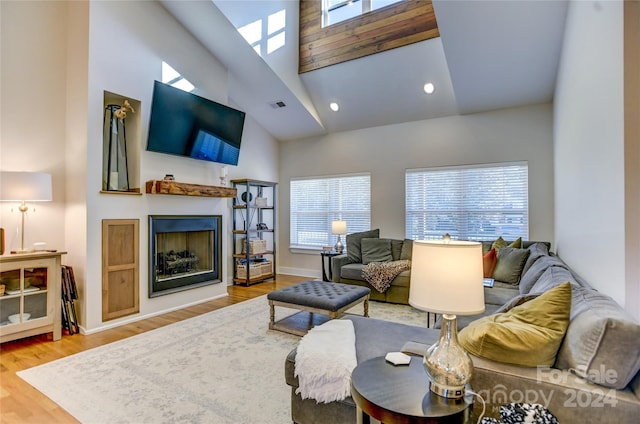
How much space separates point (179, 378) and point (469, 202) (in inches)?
178

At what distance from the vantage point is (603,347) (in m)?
1.30

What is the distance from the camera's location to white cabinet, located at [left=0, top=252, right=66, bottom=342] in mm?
3148

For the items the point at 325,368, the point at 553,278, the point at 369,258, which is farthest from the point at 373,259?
the point at 325,368

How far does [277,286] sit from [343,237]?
1590 millimetres

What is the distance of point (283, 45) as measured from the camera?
5.06 m

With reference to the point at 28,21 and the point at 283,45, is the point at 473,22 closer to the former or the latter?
the point at 283,45

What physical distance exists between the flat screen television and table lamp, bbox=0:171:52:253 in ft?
3.75

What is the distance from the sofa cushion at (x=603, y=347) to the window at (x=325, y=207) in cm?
467

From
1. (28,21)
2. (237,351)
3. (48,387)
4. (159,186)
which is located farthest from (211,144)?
(48,387)

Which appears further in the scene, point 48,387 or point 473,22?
Result: point 473,22

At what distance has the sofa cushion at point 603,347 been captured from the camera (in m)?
1.26

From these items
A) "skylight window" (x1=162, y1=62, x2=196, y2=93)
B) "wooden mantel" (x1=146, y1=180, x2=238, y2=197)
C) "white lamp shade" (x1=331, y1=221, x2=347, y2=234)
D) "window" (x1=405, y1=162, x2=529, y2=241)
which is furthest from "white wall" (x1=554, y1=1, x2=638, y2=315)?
"skylight window" (x1=162, y1=62, x2=196, y2=93)

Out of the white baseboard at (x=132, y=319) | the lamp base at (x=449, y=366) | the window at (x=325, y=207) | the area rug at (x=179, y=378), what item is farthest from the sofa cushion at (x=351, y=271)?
the lamp base at (x=449, y=366)

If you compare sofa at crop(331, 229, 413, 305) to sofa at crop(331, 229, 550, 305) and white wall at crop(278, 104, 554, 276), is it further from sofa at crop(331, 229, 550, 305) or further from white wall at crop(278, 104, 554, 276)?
white wall at crop(278, 104, 554, 276)
